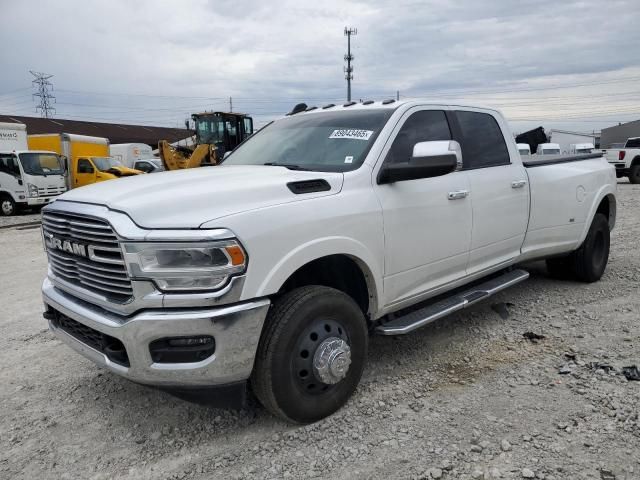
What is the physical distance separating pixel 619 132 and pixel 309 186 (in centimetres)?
7045

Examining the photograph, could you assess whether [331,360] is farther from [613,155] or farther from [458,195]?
[613,155]

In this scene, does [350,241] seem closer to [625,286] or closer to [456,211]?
[456,211]

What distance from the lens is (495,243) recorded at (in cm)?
417

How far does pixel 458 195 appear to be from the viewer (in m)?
3.69

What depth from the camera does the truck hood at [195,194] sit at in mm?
2467

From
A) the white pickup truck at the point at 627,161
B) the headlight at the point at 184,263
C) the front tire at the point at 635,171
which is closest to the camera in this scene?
the headlight at the point at 184,263

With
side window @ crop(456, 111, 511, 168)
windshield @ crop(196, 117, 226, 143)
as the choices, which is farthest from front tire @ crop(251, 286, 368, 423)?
windshield @ crop(196, 117, 226, 143)

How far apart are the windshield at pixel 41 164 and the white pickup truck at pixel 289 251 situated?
15063 mm

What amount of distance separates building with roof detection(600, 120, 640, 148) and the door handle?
65.2m

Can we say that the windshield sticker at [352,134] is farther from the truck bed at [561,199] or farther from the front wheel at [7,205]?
the front wheel at [7,205]

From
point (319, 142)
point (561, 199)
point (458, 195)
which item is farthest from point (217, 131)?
point (458, 195)

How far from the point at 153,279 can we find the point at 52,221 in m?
1.00

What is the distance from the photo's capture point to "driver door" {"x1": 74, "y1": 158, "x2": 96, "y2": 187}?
1877cm

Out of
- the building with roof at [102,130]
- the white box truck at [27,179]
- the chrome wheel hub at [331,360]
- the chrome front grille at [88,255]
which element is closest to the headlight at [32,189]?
the white box truck at [27,179]
